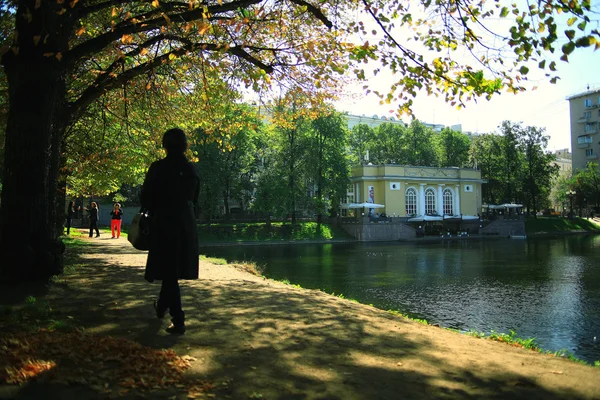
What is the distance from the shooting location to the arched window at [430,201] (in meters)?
59.8

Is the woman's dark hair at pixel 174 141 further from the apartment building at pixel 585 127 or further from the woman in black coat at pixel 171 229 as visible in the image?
the apartment building at pixel 585 127

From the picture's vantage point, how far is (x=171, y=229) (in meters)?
4.57

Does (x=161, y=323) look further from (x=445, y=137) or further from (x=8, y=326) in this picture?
(x=445, y=137)

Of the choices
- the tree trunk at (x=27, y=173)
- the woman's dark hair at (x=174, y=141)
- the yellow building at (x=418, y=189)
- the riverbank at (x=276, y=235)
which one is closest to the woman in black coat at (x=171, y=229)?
the woman's dark hair at (x=174, y=141)

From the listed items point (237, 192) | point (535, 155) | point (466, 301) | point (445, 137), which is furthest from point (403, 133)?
point (466, 301)

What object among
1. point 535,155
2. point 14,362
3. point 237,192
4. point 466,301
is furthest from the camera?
point 535,155

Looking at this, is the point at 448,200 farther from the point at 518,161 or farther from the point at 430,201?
the point at 518,161

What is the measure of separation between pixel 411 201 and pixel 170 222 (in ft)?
185

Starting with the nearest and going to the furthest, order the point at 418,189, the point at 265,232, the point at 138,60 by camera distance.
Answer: the point at 138,60
the point at 265,232
the point at 418,189

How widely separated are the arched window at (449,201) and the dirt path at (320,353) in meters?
57.4

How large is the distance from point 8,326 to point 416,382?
388cm

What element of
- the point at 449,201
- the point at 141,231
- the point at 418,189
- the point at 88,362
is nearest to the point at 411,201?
the point at 418,189

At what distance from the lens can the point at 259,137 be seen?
5141 cm

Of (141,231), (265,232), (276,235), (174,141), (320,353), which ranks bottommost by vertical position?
(276,235)
